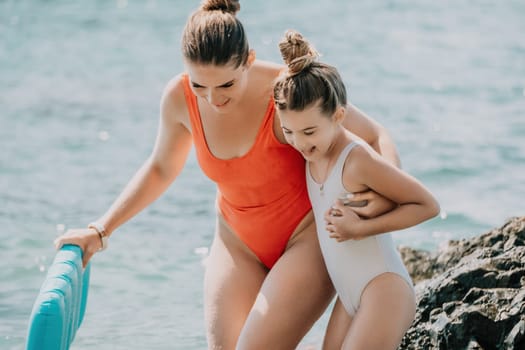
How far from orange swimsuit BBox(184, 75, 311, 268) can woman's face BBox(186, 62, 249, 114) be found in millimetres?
194

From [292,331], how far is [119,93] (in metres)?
8.26

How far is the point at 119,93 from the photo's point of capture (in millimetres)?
11680

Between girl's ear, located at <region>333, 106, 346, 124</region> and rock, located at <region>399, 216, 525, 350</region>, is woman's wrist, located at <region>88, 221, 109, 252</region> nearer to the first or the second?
girl's ear, located at <region>333, 106, 346, 124</region>

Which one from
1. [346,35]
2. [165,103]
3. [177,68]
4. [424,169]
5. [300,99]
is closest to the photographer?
[300,99]

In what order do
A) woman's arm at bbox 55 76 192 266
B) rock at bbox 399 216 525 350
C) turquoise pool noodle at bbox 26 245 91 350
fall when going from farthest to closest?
woman's arm at bbox 55 76 192 266
rock at bbox 399 216 525 350
turquoise pool noodle at bbox 26 245 91 350

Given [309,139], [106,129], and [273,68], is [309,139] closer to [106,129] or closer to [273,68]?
[273,68]

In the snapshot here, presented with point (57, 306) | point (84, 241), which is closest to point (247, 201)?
point (84, 241)

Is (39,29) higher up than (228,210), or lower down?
lower down

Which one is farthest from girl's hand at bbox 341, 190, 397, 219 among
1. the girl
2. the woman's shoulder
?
the woman's shoulder

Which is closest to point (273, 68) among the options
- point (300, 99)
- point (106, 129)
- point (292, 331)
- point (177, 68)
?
point (300, 99)

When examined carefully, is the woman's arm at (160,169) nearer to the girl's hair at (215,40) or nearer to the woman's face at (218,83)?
the woman's face at (218,83)

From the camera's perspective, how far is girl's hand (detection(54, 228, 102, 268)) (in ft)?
12.9

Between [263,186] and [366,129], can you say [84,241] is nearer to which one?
[263,186]

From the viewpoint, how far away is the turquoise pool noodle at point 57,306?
3322 millimetres
